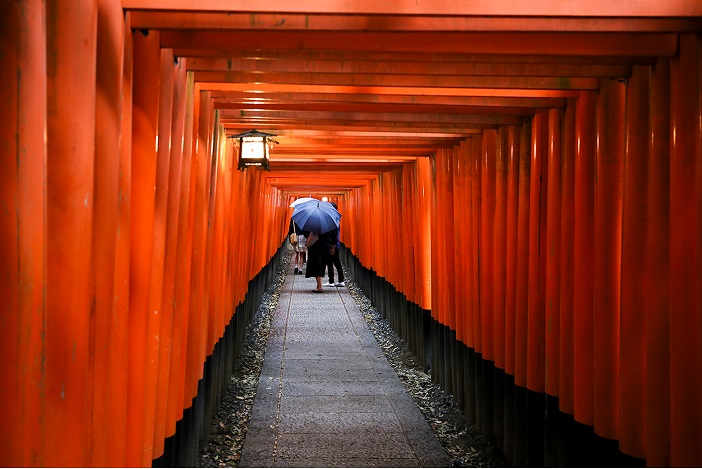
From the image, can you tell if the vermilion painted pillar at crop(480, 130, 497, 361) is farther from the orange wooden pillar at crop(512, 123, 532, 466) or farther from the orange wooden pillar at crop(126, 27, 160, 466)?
the orange wooden pillar at crop(126, 27, 160, 466)

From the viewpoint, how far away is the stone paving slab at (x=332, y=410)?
642 cm

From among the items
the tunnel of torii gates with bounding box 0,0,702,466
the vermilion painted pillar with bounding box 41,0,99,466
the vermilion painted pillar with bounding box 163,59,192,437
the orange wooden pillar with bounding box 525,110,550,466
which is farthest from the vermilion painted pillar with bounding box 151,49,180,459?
the orange wooden pillar with bounding box 525,110,550,466

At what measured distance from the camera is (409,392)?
8891 mm

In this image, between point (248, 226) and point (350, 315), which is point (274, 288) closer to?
point (350, 315)

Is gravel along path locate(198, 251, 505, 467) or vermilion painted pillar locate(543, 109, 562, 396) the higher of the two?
vermilion painted pillar locate(543, 109, 562, 396)

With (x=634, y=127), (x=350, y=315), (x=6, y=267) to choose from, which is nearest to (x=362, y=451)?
(x=634, y=127)

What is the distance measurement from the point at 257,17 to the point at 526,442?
4.04m

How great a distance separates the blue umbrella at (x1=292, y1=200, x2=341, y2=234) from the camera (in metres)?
18.6

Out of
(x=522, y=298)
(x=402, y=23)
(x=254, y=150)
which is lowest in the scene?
(x=522, y=298)

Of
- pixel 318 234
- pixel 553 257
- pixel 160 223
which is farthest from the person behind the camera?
pixel 318 234

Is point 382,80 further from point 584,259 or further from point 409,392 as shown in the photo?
point 409,392

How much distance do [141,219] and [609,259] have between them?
8.79ft

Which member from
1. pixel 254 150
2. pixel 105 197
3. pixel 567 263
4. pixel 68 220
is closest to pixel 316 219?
pixel 254 150

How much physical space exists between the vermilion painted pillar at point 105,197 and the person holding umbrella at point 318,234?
15629 mm
